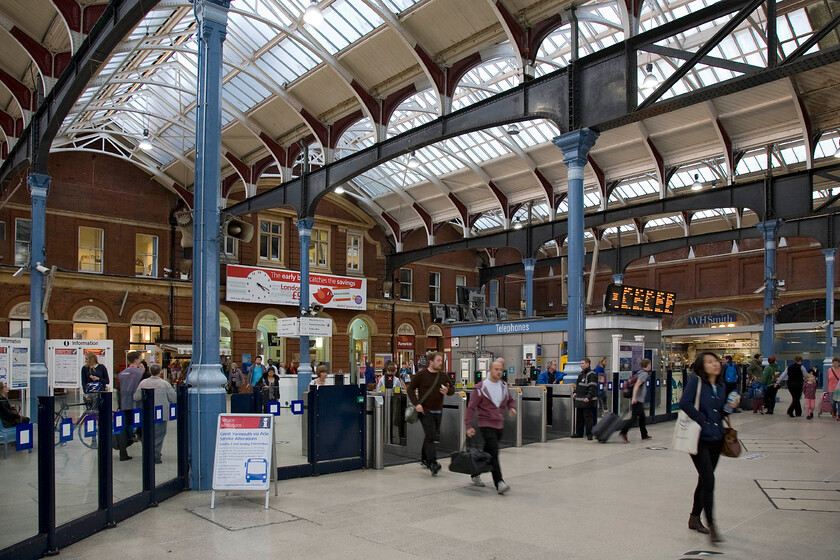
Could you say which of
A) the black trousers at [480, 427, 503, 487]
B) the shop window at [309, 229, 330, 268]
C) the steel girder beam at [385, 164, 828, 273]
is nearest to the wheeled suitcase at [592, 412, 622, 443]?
the black trousers at [480, 427, 503, 487]

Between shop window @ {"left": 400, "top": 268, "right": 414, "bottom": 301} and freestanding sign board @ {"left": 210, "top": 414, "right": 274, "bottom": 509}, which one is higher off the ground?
shop window @ {"left": 400, "top": 268, "right": 414, "bottom": 301}

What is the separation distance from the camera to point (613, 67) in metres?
13.0

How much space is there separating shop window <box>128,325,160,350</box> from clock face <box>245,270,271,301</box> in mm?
4581

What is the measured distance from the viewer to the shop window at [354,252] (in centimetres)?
3862

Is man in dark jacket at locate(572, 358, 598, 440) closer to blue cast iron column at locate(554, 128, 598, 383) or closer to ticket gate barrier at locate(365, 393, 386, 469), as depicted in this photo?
blue cast iron column at locate(554, 128, 598, 383)

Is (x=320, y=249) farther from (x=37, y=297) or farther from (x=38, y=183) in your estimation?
(x=37, y=297)

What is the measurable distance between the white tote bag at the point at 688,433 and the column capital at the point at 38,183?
16.8 meters

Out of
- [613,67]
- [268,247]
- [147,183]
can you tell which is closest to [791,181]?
[613,67]

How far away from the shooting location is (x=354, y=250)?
38938 millimetres

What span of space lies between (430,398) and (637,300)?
47.7 feet

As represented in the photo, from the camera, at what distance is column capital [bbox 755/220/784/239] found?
21.7 meters

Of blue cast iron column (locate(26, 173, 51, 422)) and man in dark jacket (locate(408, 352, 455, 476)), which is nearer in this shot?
man in dark jacket (locate(408, 352, 455, 476))

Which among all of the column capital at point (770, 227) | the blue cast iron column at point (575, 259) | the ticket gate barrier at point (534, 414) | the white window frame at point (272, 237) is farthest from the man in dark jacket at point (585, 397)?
the white window frame at point (272, 237)

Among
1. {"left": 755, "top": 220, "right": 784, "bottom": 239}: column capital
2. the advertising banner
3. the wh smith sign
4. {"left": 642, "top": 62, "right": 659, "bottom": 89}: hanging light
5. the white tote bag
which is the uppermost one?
{"left": 642, "top": 62, "right": 659, "bottom": 89}: hanging light
